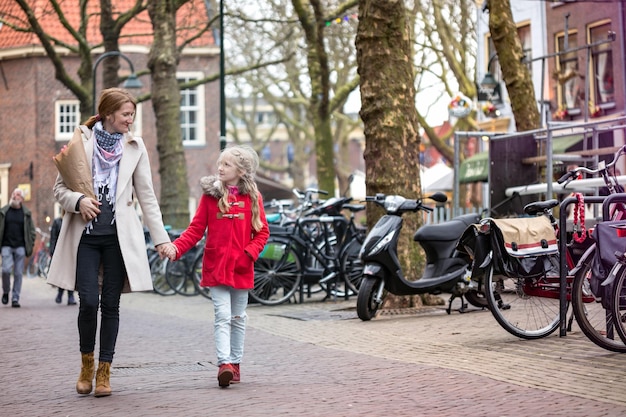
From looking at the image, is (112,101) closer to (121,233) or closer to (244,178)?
(121,233)

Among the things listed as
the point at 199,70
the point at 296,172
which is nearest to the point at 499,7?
the point at 199,70

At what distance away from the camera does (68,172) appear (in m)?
7.25

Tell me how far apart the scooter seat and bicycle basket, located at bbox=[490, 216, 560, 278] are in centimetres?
292

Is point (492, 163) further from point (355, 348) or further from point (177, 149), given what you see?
point (177, 149)

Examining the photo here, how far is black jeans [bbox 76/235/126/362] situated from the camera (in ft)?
23.5

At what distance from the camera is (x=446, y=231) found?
12531 mm

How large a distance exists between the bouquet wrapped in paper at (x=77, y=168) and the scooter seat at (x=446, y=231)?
5.94 m

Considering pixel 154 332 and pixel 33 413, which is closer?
pixel 33 413

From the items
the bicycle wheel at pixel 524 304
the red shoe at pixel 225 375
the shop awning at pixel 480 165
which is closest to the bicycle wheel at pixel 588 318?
the bicycle wheel at pixel 524 304

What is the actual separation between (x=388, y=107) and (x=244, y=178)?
228 inches

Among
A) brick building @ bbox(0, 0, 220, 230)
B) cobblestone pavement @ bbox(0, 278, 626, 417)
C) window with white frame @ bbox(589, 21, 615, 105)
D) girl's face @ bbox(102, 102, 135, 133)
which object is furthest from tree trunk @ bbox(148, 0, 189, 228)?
brick building @ bbox(0, 0, 220, 230)

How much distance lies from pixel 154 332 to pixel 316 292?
15.0 feet

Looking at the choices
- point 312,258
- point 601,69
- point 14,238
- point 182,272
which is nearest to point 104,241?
point 312,258

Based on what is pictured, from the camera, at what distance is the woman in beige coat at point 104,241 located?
282 inches
